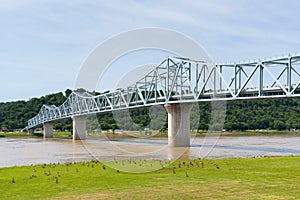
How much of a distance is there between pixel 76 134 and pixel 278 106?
88031 millimetres

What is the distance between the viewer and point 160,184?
22188 millimetres

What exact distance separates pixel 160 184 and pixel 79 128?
96.9m

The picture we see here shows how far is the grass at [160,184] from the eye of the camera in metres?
19.3

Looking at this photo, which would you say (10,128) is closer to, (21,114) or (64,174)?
(21,114)

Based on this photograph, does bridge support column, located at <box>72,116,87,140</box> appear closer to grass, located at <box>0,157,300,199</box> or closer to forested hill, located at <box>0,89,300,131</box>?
forested hill, located at <box>0,89,300,131</box>

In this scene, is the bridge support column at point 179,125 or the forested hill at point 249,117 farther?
the forested hill at point 249,117

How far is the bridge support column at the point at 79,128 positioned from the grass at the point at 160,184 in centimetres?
8353

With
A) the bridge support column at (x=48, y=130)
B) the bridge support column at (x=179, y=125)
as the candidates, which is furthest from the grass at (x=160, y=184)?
the bridge support column at (x=48, y=130)

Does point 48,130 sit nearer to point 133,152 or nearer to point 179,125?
point 179,125

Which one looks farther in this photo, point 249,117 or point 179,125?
point 249,117

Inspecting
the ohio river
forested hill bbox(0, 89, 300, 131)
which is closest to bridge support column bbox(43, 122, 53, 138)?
forested hill bbox(0, 89, 300, 131)

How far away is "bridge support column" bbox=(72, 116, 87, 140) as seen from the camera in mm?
112062

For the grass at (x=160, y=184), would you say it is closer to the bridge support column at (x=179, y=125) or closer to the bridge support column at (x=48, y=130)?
the bridge support column at (x=179, y=125)

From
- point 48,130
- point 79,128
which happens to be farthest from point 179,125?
point 48,130
